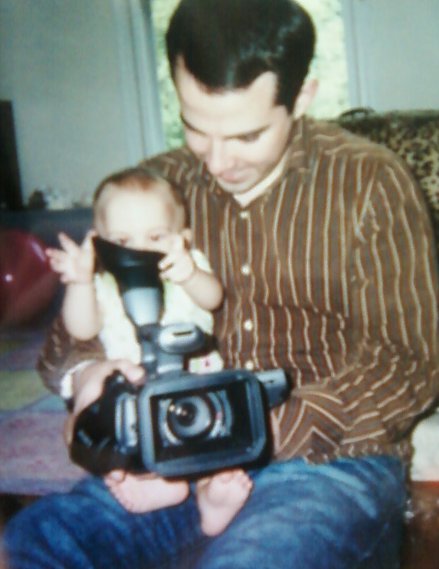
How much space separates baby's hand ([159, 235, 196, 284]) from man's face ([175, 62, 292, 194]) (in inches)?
3.6

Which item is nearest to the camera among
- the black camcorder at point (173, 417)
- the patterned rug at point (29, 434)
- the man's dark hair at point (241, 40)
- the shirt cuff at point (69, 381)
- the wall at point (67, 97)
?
the black camcorder at point (173, 417)

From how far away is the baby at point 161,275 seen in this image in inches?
25.2

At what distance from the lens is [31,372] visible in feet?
5.49

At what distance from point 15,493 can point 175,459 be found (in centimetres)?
73

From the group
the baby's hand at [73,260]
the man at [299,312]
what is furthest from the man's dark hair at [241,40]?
the baby's hand at [73,260]

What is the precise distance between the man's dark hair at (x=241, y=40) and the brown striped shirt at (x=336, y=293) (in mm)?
106

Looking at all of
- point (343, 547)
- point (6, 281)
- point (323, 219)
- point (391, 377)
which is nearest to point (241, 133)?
point (323, 219)

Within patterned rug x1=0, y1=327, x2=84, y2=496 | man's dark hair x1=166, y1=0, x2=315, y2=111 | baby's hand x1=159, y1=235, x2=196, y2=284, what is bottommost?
patterned rug x1=0, y1=327, x2=84, y2=496

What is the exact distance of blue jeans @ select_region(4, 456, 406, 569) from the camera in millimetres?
554

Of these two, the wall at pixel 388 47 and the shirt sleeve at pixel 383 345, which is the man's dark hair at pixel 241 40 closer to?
the shirt sleeve at pixel 383 345

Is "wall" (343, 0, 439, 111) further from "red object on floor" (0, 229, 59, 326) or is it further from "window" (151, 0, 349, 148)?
"red object on floor" (0, 229, 59, 326)

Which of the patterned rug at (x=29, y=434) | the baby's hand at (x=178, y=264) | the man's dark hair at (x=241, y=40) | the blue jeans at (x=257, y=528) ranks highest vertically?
the man's dark hair at (x=241, y=40)

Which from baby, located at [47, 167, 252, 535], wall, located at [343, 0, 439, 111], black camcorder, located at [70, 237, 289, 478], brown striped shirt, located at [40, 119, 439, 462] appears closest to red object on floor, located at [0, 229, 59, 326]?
wall, located at [343, 0, 439, 111]

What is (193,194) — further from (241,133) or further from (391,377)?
(391,377)
